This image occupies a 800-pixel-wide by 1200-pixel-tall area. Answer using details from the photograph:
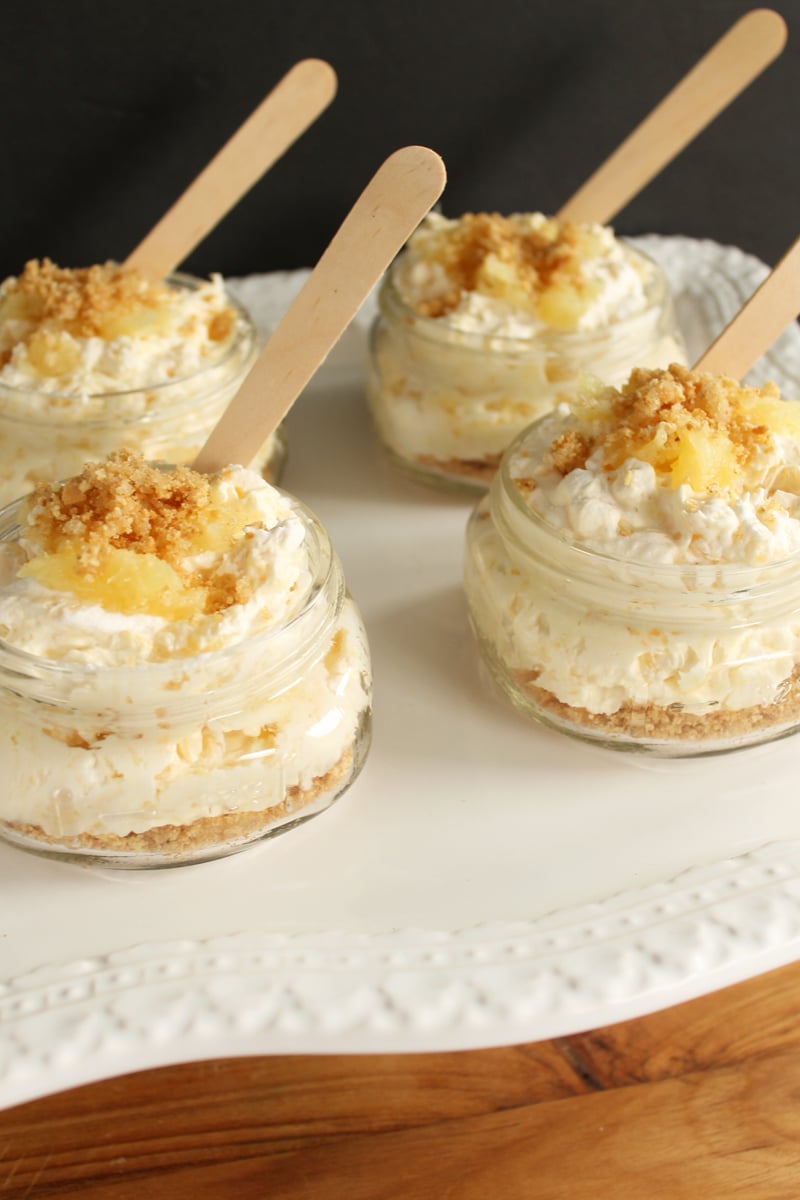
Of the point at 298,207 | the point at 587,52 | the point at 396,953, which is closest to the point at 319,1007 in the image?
the point at 396,953

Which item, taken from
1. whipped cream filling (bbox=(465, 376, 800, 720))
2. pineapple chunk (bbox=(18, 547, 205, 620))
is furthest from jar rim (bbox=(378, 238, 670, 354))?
pineapple chunk (bbox=(18, 547, 205, 620))

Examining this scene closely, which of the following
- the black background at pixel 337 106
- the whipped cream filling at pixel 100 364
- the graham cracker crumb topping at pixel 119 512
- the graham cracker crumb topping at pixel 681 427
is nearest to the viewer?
the graham cracker crumb topping at pixel 119 512

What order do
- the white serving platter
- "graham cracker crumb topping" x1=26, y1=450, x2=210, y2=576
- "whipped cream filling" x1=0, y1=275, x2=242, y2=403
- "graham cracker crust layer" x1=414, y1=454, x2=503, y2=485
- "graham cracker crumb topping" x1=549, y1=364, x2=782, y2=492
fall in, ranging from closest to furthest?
→ 1. the white serving platter
2. "graham cracker crumb topping" x1=26, y1=450, x2=210, y2=576
3. "graham cracker crumb topping" x1=549, y1=364, x2=782, y2=492
4. "whipped cream filling" x1=0, y1=275, x2=242, y2=403
5. "graham cracker crust layer" x1=414, y1=454, x2=503, y2=485

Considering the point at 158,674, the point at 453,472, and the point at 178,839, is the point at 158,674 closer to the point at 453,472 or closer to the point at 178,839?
the point at 178,839

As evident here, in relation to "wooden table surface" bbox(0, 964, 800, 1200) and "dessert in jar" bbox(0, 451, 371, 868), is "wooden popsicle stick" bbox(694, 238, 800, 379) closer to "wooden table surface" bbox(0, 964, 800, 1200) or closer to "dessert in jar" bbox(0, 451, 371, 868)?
"dessert in jar" bbox(0, 451, 371, 868)

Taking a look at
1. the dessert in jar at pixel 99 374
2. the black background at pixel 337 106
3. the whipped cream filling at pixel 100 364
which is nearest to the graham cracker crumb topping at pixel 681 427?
the dessert in jar at pixel 99 374

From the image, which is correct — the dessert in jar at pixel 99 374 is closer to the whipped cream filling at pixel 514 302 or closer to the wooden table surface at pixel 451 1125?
the whipped cream filling at pixel 514 302

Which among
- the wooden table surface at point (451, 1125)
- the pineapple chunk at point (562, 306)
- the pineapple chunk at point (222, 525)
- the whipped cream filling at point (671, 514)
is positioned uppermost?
the whipped cream filling at point (671, 514)
